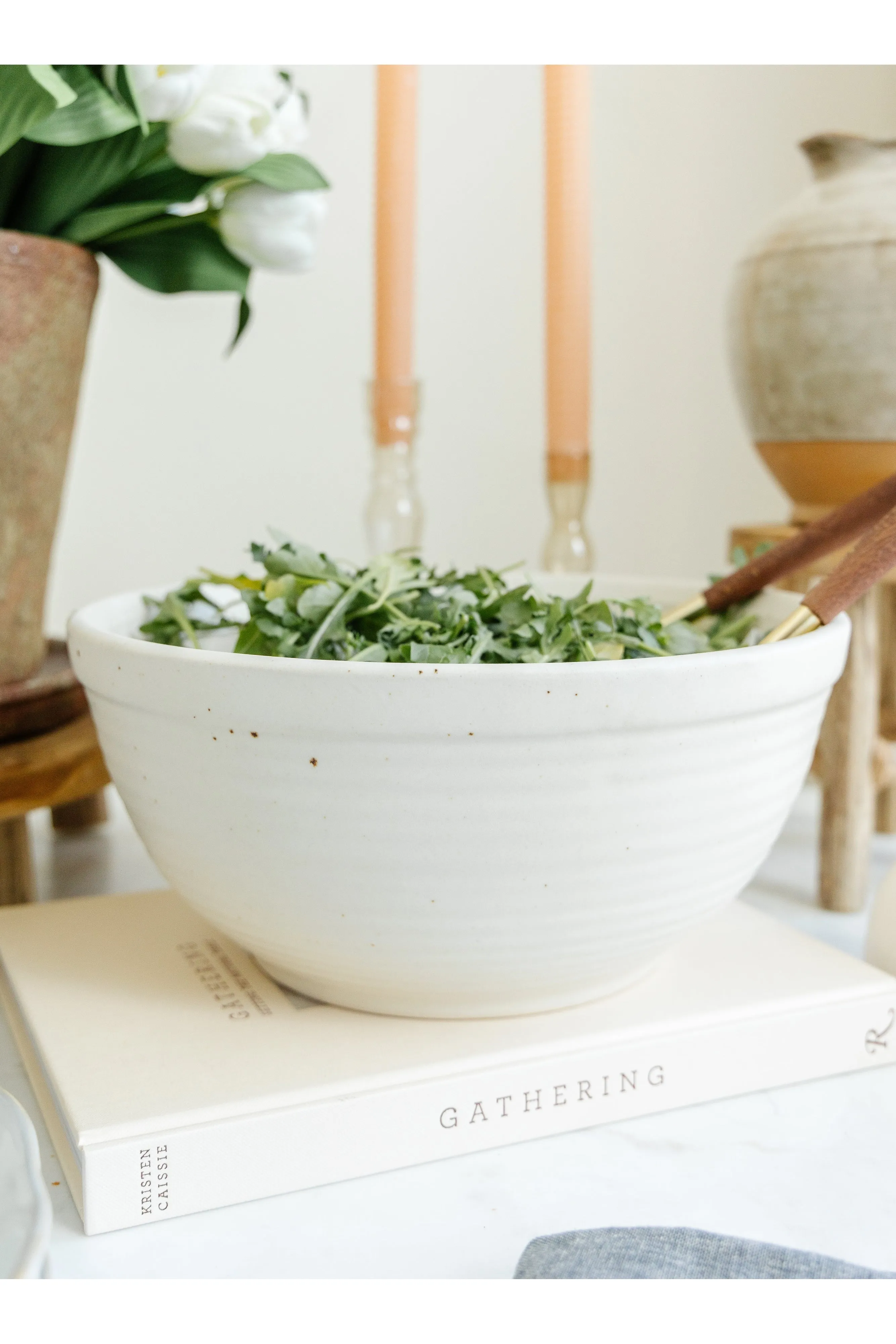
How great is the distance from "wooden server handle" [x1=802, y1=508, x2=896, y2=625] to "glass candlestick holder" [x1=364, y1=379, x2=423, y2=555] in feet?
1.14

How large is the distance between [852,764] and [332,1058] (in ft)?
1.35

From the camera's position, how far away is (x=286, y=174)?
70cm

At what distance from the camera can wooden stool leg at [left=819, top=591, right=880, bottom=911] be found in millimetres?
737

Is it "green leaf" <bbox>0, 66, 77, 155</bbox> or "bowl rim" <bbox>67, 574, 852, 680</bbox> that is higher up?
"green leaf" <bbox>0, 66, 77, 155</bbox>

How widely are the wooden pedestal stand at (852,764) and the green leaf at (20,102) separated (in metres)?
0.47

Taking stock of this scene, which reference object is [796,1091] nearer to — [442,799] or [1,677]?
[442,799]

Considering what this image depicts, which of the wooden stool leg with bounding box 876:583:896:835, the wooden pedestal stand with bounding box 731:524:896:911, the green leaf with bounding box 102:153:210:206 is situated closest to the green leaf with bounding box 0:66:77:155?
the green leaf with bounding box 102:153:210:206

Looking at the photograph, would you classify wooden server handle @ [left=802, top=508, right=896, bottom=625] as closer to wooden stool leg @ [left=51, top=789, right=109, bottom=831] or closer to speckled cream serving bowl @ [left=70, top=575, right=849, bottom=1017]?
speckled cream serving bowl @ [left=70, top=575, right=849, bottom=1017]

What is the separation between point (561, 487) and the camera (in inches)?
32.1

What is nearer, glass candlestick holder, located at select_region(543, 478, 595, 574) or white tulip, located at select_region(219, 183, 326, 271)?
white tulip, located at select_region(219, 183, 326, 271)

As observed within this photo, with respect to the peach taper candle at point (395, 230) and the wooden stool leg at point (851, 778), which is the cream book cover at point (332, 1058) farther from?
the peach taper candle at point (395, 230)

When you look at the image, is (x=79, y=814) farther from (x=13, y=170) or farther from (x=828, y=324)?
(x=828, y=324)

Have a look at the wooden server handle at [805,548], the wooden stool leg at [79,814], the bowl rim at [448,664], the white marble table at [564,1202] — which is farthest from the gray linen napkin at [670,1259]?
the wooden stool leg at [79,814]
